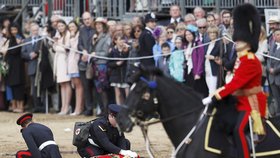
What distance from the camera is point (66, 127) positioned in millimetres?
19500

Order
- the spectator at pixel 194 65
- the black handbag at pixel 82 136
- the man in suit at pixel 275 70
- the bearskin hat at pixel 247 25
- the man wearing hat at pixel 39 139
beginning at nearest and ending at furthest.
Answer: the bearskin hat at pixel 247 25
the man wearing hat at pixel 39 139
the black handbag at pixel 82 136
the man in suit at pixel 275 70
the spectator at pixel 194 65

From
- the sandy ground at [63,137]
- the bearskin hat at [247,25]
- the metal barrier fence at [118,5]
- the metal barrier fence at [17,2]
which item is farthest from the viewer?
the metal barrier fence at [17,2]

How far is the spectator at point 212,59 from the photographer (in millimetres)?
18391

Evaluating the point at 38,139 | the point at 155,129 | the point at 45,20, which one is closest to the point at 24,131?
the point at 38,139

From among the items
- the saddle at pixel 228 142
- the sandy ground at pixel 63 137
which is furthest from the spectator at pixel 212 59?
the saddle at pixel 228 142

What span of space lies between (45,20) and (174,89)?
14.4 meters

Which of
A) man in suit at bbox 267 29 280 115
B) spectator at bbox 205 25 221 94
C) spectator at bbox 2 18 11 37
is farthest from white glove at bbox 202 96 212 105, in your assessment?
spectator at bbox 2 18 11 37

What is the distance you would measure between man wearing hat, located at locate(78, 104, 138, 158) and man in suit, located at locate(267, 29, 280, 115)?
494 cm

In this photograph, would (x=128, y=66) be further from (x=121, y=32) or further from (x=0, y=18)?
(x=0, y=18)

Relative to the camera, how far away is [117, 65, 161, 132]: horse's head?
10.5 m

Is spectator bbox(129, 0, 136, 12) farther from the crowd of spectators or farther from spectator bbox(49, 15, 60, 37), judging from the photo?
spectator bbox(49, 15, 60, 37)

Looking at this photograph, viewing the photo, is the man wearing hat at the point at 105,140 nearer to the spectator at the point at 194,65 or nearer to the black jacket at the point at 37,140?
the black jacket at the point at 37,140

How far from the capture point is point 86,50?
21016 millimetres

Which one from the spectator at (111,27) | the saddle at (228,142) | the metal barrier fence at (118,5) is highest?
the metal barrier fence at (118,5)
